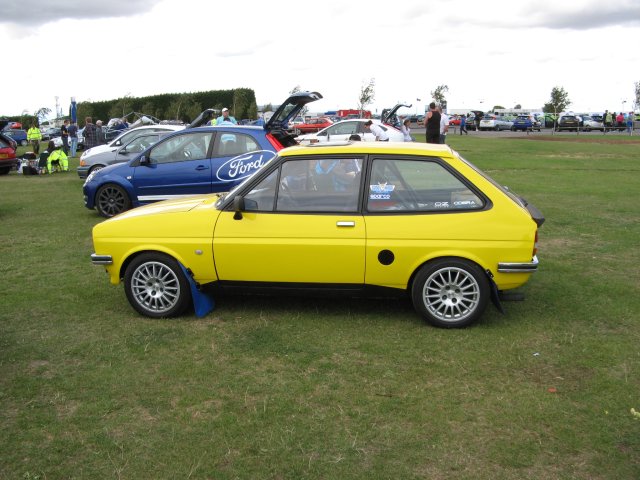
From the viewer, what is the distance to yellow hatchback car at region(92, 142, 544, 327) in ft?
18.7

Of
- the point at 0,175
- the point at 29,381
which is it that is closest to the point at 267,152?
the point at 29,381

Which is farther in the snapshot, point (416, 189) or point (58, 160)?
point (58, 160)

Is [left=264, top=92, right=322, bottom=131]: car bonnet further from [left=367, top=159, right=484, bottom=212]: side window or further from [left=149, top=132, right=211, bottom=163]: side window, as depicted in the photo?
[left=367, top=159, right=484, bottom=212]: side window

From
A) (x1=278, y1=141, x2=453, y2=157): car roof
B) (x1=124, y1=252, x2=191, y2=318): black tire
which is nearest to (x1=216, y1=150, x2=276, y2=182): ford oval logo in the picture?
(x1=278, y1=141, x2=453, y2=157): car roof

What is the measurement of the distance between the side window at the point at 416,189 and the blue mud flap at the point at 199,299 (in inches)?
69.5

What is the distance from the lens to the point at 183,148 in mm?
10781

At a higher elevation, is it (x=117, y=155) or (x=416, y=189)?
(x=416, y=189)

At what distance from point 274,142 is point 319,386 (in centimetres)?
632

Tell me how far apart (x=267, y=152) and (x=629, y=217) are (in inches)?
244

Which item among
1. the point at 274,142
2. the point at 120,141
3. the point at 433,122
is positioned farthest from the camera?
the point at 433,122

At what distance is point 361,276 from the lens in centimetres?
581

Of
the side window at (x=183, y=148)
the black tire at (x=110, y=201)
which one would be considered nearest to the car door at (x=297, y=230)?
the side window at (x=183, y=148)

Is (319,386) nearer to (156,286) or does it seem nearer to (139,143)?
(156,286)

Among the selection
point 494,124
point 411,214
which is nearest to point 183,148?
point 411,214
